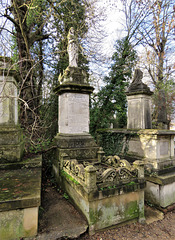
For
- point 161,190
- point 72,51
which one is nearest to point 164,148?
point 161,190

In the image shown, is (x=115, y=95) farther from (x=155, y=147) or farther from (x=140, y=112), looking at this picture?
(x=155, y=147)

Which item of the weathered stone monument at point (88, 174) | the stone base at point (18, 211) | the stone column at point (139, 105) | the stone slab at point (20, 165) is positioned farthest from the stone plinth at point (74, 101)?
the stone base at point (18, 211)

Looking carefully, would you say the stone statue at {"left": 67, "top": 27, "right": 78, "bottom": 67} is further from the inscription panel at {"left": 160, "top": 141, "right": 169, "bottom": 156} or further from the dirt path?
the dirt path

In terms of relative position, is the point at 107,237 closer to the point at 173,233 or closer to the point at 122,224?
the point at 122,224

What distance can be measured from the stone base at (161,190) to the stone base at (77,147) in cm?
171

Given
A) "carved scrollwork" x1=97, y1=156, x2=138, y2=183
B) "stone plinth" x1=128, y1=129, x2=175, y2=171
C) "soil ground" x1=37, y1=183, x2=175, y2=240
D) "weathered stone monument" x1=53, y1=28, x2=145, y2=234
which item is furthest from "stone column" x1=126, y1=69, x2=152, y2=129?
"soil ground" x1=37, y1=183, x2=175, y2=240

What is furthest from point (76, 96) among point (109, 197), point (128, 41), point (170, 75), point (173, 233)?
point (170, 75)

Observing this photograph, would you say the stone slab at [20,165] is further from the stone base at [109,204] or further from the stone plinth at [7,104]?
the stone base at [109,204]

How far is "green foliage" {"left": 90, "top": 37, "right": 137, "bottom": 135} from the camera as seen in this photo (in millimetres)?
8648

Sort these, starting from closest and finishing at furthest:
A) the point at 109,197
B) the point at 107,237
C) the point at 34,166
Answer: the point at 107,237, the point at 109,197, the point at 34,166

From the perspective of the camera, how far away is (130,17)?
1077cm

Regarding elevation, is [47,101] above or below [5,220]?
above

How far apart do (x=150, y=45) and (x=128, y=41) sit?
5124mm

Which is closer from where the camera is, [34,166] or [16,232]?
[16,232]
